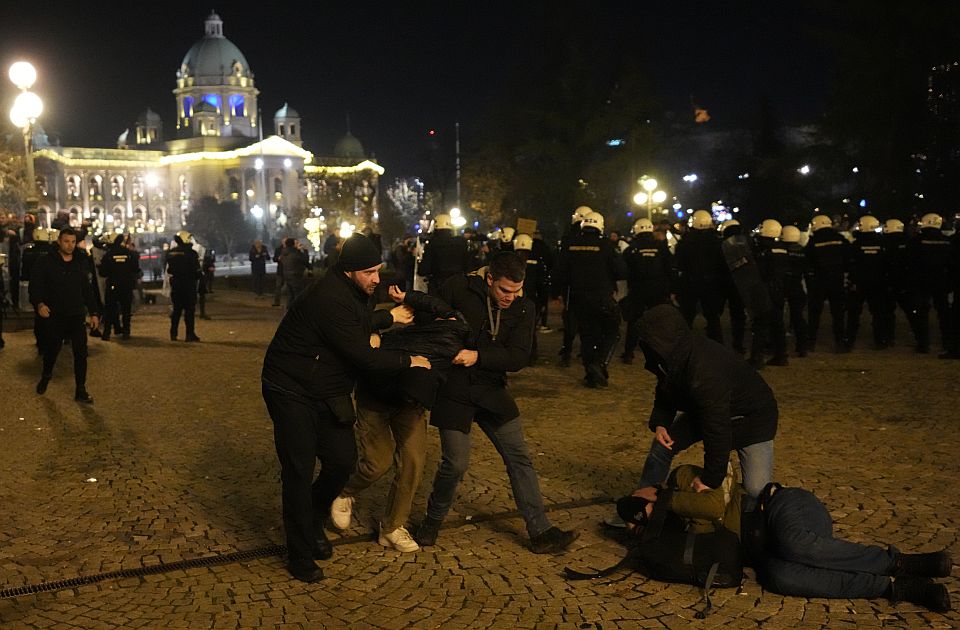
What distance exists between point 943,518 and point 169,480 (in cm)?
550

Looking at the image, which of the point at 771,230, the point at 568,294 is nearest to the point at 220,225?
the point at 771,230

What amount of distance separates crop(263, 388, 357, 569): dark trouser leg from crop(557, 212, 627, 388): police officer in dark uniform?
677 centimetres

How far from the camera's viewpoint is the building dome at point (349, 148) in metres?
136

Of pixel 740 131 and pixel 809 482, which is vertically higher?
pixel 740 131

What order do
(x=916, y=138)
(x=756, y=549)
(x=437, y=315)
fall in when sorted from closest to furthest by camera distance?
(x=756, y=549)
(x=437, y=315)
(x=916, y=138)

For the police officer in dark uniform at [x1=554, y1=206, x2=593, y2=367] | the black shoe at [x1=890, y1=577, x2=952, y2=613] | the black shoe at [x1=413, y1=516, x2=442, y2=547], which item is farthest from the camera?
the police officer in dark uniform at [x1=554, y1=206, x2=593, y2=367]

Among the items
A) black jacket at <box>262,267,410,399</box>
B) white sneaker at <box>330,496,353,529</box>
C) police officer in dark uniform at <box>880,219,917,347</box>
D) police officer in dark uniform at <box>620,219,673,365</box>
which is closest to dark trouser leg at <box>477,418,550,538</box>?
black jacket at <box>262,267,410,399</box>

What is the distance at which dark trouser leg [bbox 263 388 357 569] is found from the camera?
5859 millimetres

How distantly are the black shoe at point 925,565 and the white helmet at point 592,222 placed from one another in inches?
303

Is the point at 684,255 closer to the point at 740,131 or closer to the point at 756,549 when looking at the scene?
the point at 756,549

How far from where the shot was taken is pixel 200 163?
13600 centimetres

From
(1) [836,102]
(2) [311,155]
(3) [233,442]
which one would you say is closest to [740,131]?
(1) [836,102]

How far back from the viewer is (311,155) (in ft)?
453

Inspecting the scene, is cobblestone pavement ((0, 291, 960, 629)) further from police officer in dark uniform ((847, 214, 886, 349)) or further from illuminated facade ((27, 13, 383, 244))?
illuminated facade ((27, 13, 383, 244))
